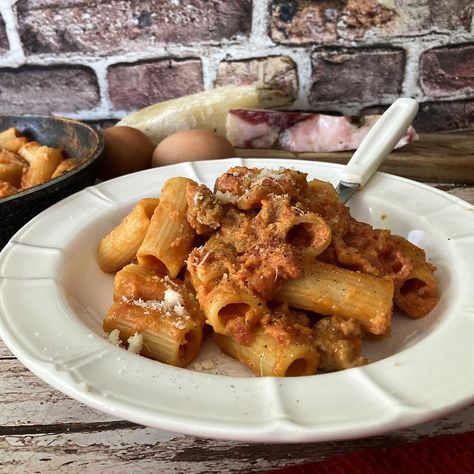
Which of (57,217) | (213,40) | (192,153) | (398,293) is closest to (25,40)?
(213,40)

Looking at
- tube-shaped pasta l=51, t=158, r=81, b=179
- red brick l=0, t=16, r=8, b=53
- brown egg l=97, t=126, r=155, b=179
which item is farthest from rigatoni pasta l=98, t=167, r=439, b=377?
red brick l=0, t=16, r=8, b=53

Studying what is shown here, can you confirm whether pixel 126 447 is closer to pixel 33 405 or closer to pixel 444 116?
pixel 33 405

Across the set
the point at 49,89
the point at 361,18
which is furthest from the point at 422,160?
the point at 49,89

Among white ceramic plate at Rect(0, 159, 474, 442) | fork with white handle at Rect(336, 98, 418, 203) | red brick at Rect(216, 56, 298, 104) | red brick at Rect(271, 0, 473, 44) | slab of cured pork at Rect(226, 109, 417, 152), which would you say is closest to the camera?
white ceramic plate at Rect(0, 159, 474, 442)

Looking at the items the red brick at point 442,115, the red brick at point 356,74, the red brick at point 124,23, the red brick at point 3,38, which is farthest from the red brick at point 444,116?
the red brick at point 3,38

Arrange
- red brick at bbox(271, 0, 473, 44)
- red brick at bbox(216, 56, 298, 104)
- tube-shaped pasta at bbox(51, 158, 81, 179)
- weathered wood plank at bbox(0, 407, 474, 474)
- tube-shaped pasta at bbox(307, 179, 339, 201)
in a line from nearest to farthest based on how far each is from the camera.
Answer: weathered wood plank at bbox(0, 407, 474, 474), tube-shaped pasta at bbox(307, 179, 339, 201), tube-shaped pasta at bbox(51, 158, 81, 179), red brick at bbox(271, 0, 473, 44), red brick at bbox(216, 56, 298, 104)

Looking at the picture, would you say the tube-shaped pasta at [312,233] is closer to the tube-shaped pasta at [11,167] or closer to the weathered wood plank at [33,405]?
the weathered wood plank at [33,405]

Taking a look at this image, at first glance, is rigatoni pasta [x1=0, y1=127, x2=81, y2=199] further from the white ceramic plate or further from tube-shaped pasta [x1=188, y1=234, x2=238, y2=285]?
tube-shaped pasta [x1=188, y1=234, x2=238, y2=285]
